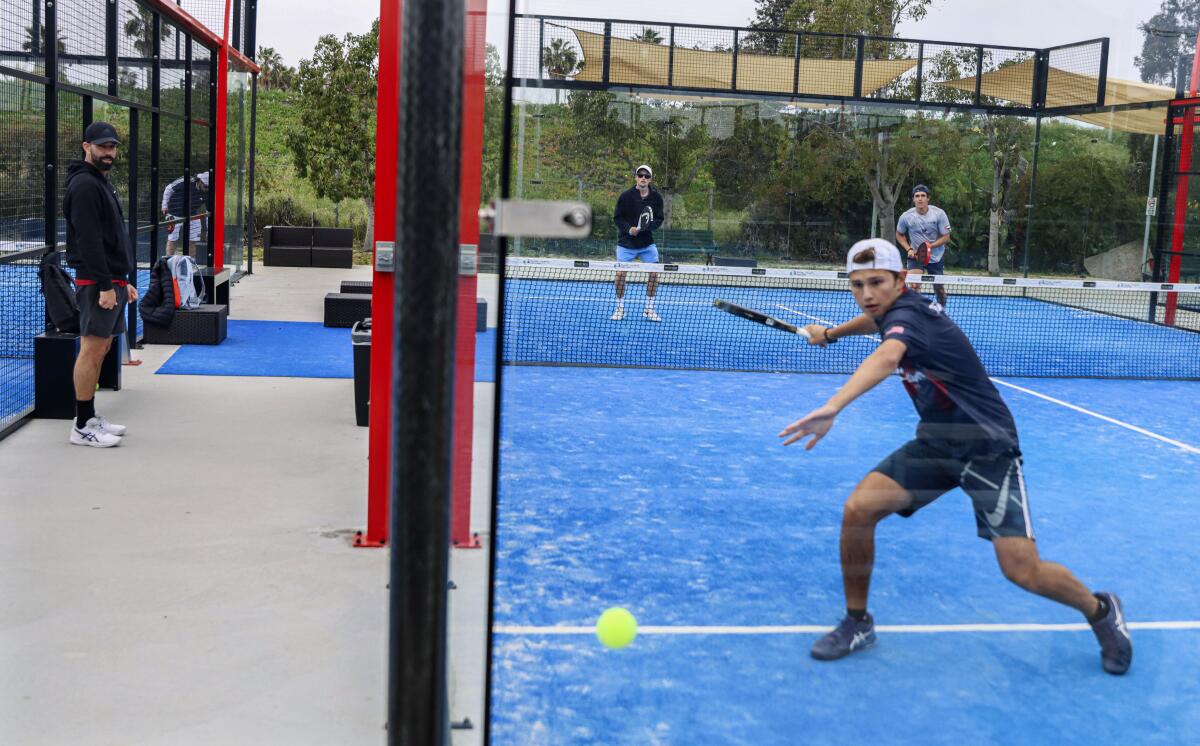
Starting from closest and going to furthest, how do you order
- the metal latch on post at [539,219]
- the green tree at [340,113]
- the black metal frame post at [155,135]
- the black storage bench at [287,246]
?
the metal latch on post at [539,219] < the black metal frame post at [155,135] < the black storage bench at [287,246] < the green tree at [340,113]

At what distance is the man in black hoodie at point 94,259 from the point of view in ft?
21.7

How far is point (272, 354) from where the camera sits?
10.6 meters

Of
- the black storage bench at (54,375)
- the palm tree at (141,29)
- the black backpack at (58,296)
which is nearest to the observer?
the black backpack at (58,296)

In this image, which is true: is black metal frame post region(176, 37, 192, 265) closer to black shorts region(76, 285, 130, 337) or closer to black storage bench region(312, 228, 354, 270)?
black shorts region(76, 285, 130, 337)

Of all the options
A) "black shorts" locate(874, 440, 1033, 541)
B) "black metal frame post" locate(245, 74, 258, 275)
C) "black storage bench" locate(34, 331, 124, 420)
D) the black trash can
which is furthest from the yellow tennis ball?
"black metal frame post" locate(245, 74, 258, 275)

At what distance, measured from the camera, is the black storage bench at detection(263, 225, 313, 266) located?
2036 cm

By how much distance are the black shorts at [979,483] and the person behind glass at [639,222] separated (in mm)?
601

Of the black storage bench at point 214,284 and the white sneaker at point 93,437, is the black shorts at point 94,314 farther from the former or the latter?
the black storage bench at point 214,284

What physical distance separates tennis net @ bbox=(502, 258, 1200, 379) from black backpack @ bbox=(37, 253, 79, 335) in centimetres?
538

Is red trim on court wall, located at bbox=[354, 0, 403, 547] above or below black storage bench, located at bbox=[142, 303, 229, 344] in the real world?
above

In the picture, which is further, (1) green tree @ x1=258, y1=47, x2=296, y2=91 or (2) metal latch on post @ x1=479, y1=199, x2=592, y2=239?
(1) green tree @ x1=258, y1=47, x2=296, y2=91

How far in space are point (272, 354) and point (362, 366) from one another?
3.77 meters

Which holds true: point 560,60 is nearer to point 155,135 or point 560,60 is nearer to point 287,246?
point 155,135

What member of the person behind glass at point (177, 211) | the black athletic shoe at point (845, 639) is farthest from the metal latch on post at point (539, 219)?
the person behind glass at point (177, 211)
